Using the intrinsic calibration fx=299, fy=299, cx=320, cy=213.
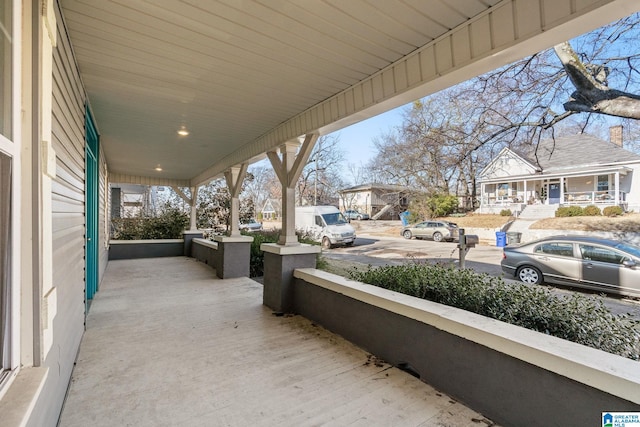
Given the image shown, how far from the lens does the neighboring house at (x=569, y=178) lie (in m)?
15.8

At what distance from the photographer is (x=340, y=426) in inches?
70.8

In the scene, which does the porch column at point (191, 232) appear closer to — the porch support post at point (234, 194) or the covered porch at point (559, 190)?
the porch support post at point (234, 194)

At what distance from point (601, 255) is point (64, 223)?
285 inches

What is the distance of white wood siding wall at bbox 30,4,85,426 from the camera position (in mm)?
1701

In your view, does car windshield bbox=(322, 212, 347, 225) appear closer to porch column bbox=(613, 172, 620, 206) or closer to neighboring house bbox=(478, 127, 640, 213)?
neighboring house bbox=(478, 127, 640, 213)

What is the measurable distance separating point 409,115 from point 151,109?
1285 centimetres

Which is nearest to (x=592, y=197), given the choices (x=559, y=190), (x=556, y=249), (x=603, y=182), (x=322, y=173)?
(x=603, y=182)

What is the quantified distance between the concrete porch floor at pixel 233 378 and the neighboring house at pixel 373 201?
24159 mm

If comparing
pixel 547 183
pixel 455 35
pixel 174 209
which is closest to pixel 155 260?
pixel 174 209

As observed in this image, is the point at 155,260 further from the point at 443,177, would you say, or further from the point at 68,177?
the point at 443,177

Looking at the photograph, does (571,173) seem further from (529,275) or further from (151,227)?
(151,227)

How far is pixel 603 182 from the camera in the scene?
16.9 m

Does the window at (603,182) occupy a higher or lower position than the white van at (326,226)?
higher

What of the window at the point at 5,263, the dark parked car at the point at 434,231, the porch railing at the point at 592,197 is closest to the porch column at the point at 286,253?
the window at the point at 5,263
